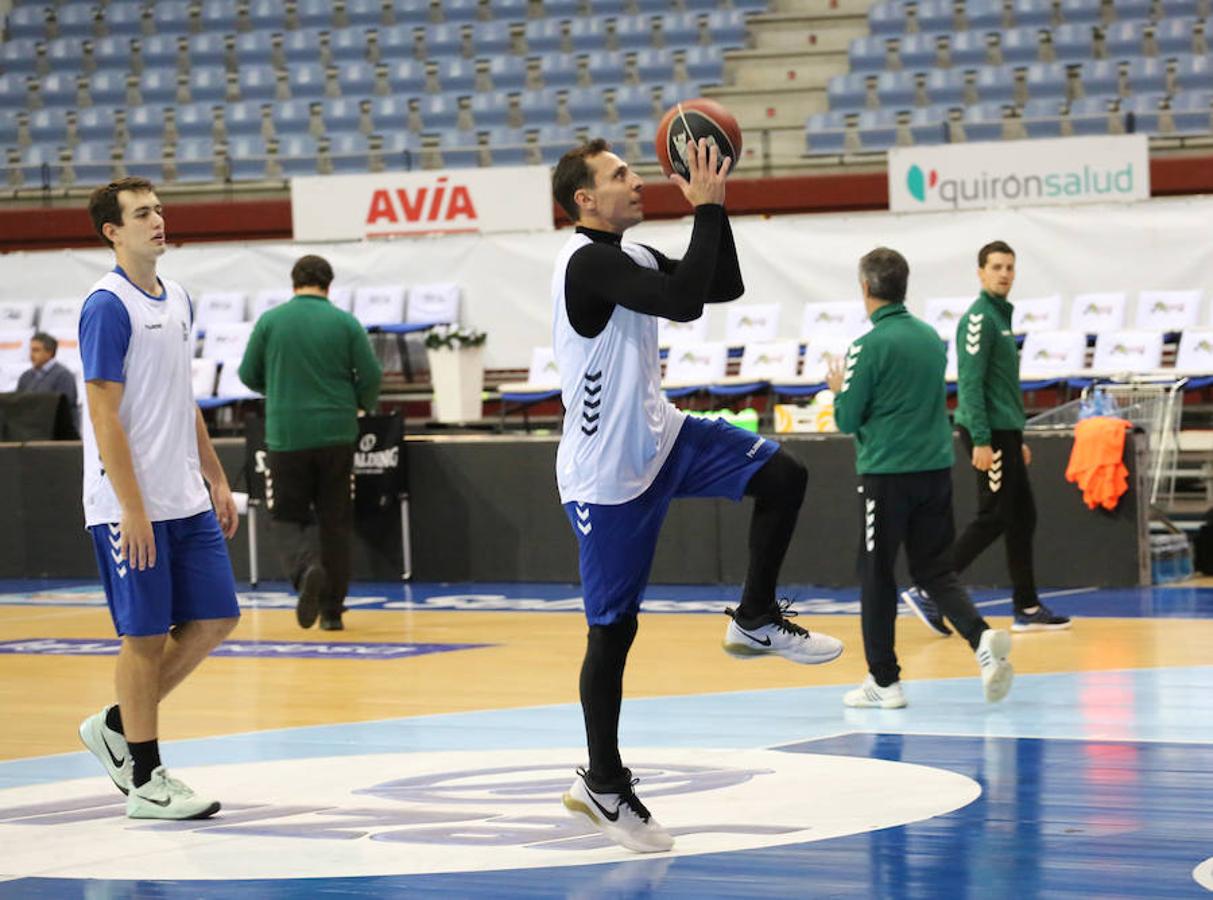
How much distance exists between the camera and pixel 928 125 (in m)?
22.2

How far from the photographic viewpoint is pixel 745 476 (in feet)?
19.4

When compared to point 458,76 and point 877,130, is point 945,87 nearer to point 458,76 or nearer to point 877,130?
point 877,130

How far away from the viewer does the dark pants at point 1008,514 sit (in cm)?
1057

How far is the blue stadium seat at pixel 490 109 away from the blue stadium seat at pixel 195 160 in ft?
10.7

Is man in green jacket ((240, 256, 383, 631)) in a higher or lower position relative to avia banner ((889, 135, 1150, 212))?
lower

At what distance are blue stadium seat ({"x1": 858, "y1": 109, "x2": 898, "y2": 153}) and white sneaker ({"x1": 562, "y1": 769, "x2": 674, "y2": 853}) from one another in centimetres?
1708

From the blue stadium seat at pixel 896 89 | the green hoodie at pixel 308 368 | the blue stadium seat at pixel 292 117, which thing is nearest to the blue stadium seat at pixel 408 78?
the blue stadium seat at pixel 292 117

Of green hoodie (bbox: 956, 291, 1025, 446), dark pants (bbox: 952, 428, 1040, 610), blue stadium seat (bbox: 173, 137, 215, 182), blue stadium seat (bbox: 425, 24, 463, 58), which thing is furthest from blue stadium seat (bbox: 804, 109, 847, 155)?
green hoodie (bbox: 956, 291, 1025, 446)

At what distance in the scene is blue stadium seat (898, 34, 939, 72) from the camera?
945 inches

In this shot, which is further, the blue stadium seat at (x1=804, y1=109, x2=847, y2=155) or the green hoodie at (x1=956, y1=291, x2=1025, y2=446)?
the blue stadium seat at (x1=804, y1=109, x2=847, y2=155)

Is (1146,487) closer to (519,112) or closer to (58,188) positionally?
(519,112)

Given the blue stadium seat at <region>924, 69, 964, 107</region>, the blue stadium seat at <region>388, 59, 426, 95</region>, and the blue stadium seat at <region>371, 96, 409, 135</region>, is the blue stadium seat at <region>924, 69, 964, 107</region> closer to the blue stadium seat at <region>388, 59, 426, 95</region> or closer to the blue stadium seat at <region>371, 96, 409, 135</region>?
the blue stadium seat at <region>371, 96, 409, 135</region>

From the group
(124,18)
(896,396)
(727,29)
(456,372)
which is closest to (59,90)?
(124,18)


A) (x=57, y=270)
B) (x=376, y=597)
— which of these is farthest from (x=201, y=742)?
(x=57, y=270)
